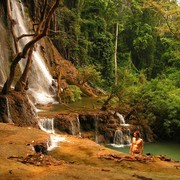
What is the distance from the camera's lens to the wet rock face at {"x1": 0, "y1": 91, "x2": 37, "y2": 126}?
12.6 meters

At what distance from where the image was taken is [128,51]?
140 ft

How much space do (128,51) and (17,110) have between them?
103ft

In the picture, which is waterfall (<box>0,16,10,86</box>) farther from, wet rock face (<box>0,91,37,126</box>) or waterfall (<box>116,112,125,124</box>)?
waterfall (<box>116,112,125,124</box>)

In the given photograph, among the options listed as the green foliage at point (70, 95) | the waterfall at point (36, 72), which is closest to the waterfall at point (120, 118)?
the green foliage at point (70, 95)

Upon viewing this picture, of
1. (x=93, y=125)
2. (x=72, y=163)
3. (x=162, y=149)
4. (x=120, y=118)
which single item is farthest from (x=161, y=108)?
(x=72, y=163)

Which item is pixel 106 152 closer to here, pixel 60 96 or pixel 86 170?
pixel 86 170

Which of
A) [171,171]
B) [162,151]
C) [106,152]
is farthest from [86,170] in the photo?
[162,151]

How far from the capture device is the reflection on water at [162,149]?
16.4 m

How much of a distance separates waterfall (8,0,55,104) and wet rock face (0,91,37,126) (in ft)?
23.2

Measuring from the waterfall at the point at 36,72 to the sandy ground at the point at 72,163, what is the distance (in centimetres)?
1044

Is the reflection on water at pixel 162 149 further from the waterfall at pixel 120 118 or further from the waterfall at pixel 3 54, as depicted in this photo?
the waterfall at pixel 3 54

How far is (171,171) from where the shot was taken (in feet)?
25.1

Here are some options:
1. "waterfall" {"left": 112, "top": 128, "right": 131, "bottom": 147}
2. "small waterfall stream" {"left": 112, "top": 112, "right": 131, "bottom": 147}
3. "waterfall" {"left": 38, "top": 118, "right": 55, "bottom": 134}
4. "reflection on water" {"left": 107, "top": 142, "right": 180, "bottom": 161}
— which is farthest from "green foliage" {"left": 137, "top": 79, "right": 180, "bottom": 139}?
"waterfall" {"left": 38, "top": 118, "right": 55, "bottom": 134}

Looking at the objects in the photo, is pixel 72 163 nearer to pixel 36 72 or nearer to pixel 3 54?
pixel 3 54
